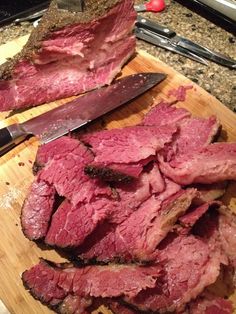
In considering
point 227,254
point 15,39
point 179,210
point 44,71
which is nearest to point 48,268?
point 179,210

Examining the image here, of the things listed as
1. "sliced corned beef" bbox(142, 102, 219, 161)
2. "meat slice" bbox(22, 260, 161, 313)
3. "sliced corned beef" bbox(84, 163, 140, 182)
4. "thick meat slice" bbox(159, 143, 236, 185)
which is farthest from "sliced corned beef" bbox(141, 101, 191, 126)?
"meat slice" bbox(22, 260, 161, 313)

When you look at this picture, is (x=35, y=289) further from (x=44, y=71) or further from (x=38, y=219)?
(x=44, y=71)

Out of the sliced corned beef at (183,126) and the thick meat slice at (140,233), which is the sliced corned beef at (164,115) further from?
the thick meat slice at (140,233)

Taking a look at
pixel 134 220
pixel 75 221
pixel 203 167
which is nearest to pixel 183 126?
pixel 203 167

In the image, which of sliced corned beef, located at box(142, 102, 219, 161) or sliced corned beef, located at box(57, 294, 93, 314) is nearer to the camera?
sliced corned beef, located at box(57, 294, 93, 314)

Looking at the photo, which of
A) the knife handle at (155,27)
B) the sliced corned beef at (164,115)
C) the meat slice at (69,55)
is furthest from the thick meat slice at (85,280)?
the knife handle at (155,27)

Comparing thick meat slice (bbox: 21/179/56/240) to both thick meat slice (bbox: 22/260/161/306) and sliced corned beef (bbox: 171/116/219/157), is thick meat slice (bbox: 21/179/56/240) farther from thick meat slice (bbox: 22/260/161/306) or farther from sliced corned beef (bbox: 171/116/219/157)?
sliced corned beef (bbox: 171/116/219/157)

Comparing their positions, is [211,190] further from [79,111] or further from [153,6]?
[153,6]
